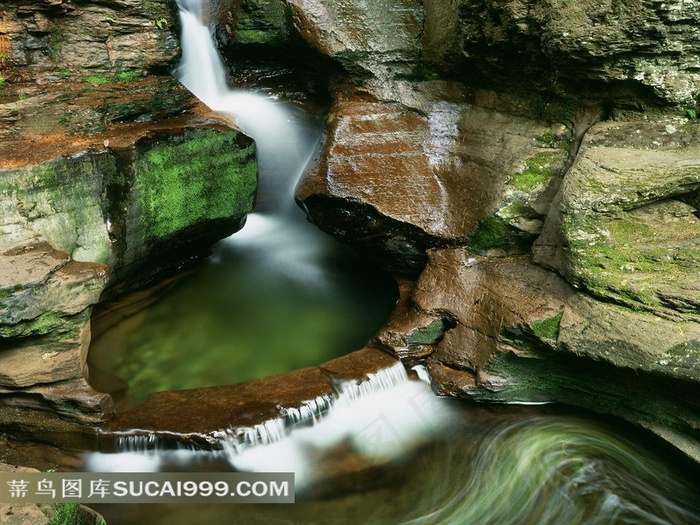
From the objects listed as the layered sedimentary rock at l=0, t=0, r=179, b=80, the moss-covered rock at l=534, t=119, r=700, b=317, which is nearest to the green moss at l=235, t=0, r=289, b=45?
the layered sedimentary rock at l=0, t=0, r=179, b=80

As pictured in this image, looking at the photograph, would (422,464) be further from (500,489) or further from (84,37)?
(84,37)

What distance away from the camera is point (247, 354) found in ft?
18.3

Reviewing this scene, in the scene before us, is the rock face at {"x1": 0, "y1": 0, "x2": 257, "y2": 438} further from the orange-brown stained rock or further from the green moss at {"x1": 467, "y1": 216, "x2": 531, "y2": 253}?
the green moss at {"x1": 467, "y1": 216, "x2": 531, "y2": 253}

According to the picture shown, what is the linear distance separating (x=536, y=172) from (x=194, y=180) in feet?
10.8

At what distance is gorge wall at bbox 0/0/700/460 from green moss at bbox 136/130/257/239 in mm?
37

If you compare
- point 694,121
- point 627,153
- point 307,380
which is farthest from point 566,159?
point 307,380

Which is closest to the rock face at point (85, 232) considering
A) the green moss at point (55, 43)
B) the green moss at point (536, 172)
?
the green moss at point (55, 43)

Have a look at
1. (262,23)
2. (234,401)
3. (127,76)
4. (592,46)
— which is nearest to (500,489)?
(234,401)

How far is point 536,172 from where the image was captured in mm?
5223

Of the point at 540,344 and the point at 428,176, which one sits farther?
the point at 428,176

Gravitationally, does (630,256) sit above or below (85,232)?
above

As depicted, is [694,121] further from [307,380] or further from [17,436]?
[17,436]

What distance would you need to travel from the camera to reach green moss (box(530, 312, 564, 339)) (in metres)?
4.71

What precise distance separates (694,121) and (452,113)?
86.5 inches
